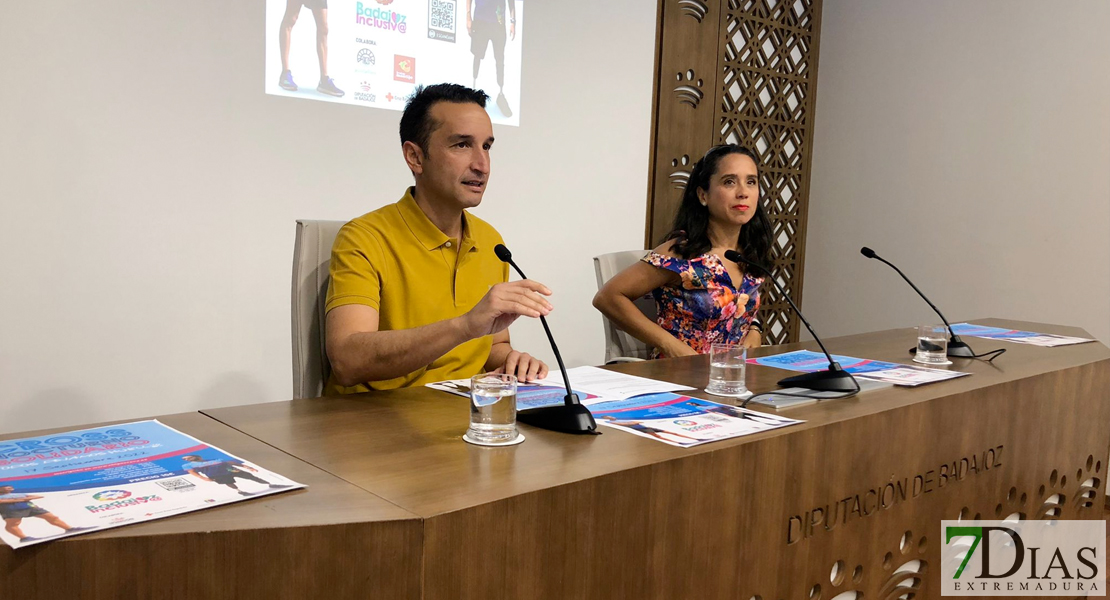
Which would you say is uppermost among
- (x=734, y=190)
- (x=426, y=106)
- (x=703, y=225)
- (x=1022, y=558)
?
(x=426, y=106)

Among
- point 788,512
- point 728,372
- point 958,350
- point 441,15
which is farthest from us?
point 441,15

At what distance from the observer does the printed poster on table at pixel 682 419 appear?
4.08 feet

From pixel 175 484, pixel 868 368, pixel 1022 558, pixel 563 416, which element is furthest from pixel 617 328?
pixel 175 484

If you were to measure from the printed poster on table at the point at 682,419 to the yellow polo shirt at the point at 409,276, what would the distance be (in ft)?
1.57

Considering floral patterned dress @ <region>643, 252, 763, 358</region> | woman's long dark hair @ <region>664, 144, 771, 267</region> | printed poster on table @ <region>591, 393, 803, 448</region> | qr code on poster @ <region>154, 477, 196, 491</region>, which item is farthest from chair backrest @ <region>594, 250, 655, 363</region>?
Answer: qr code on poster @ <region>154, 477, 196, 491</region>

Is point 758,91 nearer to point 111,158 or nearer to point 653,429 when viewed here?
point 111,158

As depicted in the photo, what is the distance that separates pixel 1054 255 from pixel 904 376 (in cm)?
243

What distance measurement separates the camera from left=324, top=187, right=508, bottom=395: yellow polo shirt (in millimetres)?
1661

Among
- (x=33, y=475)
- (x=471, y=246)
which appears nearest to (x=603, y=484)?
(x=33, y=475)

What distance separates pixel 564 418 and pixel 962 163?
3.49 meters

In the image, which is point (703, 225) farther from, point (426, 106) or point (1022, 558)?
point (1022, 558)

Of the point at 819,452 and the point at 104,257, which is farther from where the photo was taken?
the point at 104,257

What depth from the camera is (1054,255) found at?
3.72m

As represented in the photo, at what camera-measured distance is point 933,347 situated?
6.61 feet
